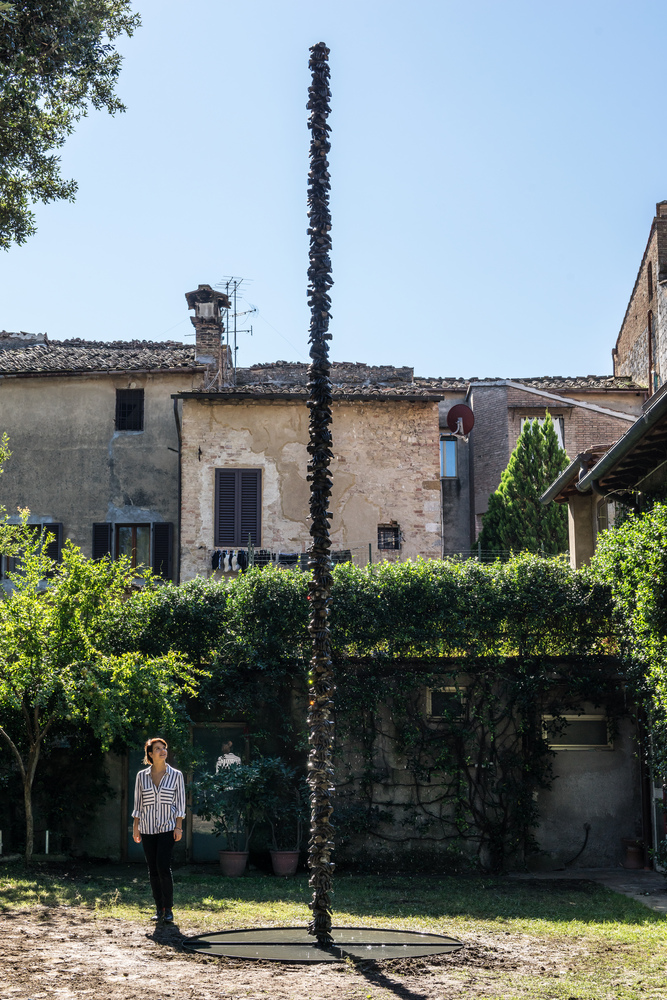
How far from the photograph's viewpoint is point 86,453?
24.2 m

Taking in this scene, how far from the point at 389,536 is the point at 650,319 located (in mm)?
9682

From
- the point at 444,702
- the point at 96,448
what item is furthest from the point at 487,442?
the point at 444,702

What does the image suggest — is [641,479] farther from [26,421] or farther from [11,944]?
[26,421]

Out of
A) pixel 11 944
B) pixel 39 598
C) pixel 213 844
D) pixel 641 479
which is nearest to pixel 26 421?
pixel 39 598

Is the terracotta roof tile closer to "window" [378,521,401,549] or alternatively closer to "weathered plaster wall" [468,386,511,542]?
"window" [378,521,401,549]

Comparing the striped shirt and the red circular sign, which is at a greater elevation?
the red circular sign

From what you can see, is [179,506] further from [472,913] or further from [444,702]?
[472,913]

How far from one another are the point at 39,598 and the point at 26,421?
1120 centimetres

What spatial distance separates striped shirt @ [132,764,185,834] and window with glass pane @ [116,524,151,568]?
1468 centimetres

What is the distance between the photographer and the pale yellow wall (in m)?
22.6

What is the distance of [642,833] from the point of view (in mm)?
14414

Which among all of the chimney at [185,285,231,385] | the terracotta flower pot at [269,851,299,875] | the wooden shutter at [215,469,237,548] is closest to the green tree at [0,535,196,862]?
the terracotta flower pot at [269,851,299,875]

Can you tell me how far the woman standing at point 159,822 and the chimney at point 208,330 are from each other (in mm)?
16285

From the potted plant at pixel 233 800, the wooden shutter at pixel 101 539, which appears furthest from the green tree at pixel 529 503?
the potted plant at pixel 233 800
